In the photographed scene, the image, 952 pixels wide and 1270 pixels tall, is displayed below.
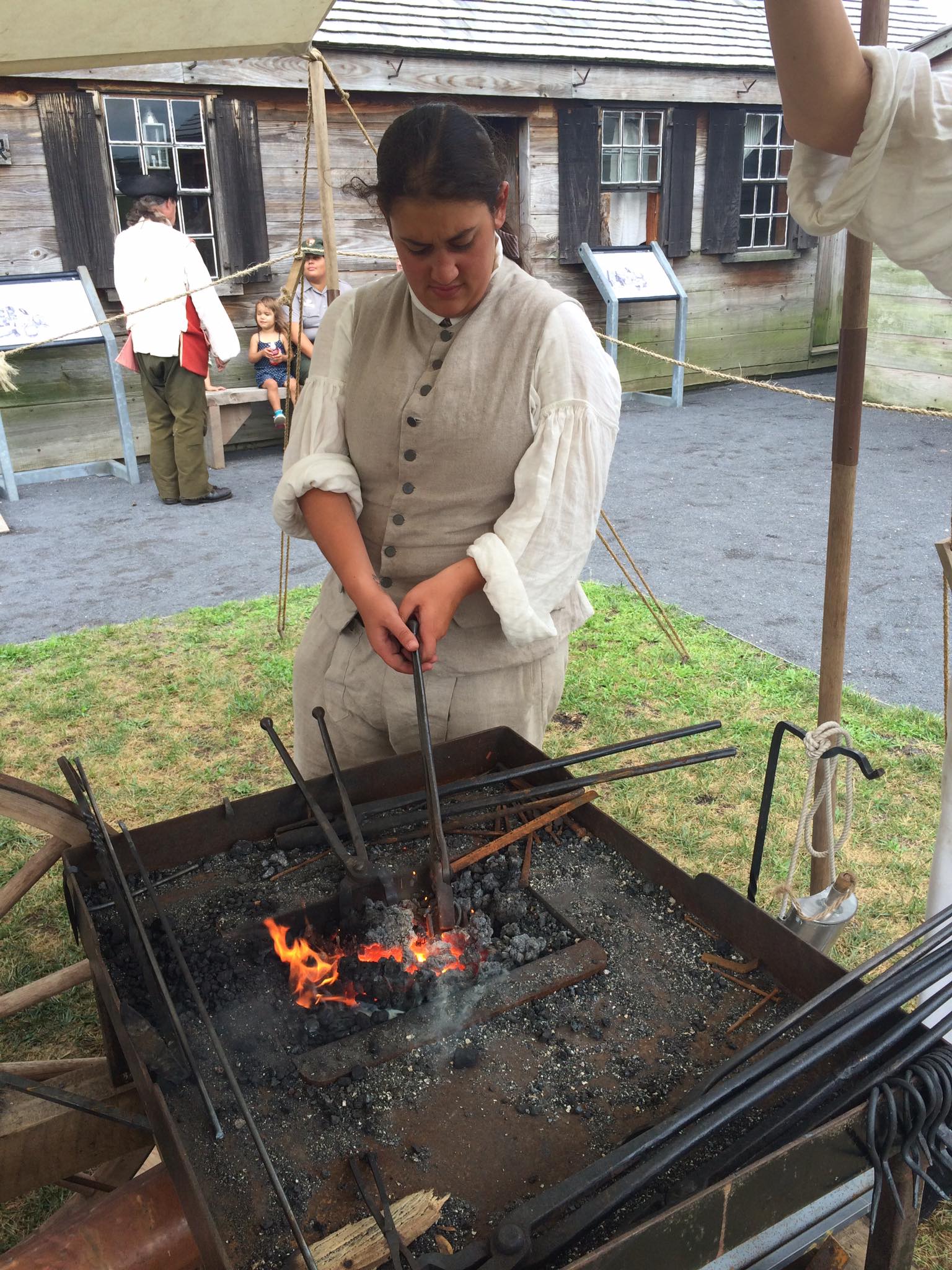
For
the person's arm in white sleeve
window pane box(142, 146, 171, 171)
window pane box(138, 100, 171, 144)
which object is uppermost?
window pane box(138, 100, 171, 144)

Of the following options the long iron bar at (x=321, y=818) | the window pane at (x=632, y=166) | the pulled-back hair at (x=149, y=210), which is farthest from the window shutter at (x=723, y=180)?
the long iron bar at (x=321, y=818)

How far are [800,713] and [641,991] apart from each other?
8.36 feet

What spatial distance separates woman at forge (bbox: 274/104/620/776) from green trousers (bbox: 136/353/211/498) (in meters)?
5.27

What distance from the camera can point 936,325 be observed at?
344 inches

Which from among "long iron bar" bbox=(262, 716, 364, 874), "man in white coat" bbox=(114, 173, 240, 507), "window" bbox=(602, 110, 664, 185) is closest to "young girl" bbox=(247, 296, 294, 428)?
"man in white coat" bbox=(114, 173, 240, 507)

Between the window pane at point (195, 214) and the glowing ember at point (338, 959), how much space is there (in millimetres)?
7356

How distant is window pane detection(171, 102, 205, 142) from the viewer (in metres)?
7.39

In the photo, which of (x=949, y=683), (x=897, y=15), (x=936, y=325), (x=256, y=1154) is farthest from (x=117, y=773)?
(x=897, y=15)

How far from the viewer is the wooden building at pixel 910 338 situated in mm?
8672

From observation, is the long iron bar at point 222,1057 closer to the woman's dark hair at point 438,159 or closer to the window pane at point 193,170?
the woman's dark hair at point 438,159

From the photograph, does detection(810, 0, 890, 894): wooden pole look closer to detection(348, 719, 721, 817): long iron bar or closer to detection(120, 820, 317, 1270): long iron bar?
detection(348, 719, 721, 817): long iron bar

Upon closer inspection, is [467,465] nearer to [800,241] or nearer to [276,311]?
[276,311]

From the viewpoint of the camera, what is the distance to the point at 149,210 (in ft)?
21.1

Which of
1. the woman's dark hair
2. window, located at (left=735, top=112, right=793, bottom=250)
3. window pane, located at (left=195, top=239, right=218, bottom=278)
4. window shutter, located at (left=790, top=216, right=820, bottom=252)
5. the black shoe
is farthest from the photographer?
window shutter, located at (left=790, top=216, right=820, bottom=252)
